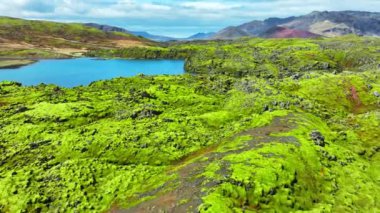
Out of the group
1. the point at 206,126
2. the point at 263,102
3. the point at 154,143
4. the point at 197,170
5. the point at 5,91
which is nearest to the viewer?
the point at 197,170

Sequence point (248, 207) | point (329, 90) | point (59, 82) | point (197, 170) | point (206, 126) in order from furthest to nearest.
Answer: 1. point (59, 82)
2. point (329, 90)
3. point (206, 126)
4. point (197, 170)
5. point (248, 207)

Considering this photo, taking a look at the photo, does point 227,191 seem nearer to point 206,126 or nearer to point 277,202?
point 277,202

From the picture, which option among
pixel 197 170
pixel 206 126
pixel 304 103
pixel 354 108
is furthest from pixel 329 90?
pixel 197 170

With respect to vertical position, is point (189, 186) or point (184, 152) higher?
point (189, 186)

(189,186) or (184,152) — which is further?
(184,152)

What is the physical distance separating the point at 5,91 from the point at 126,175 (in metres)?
60.3

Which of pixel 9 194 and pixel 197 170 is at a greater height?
pixel 197 170

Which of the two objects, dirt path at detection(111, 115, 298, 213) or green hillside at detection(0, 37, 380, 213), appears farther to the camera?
green hillside at detection(0, 37, 380, 213)

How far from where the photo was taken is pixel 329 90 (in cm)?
10038

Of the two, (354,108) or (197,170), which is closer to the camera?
(197,170)

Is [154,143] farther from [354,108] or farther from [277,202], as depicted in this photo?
[354,108]

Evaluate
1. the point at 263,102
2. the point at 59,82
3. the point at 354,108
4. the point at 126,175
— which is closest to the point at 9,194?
the point at 126,175

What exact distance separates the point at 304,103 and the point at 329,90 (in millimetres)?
26345

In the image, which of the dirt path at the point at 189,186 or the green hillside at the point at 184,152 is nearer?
the dirt path at the point at 189,186
